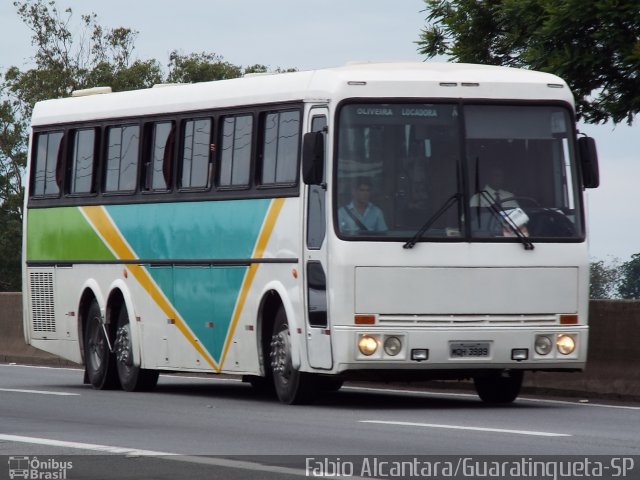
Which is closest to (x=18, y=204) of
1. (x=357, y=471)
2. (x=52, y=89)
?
(x=52, y=89)

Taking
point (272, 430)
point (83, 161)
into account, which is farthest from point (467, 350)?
point (83, 161)

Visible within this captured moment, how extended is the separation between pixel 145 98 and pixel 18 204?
6726cm

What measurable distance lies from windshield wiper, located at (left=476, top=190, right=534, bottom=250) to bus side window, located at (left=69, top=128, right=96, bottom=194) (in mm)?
6941

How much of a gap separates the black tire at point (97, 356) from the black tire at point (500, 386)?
542 cm

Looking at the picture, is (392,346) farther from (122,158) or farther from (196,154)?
(122,158)

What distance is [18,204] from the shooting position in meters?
88.8

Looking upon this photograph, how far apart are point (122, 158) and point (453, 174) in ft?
19.9

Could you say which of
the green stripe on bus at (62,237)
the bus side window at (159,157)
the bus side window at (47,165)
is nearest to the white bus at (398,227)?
the bus side window at (159,157)

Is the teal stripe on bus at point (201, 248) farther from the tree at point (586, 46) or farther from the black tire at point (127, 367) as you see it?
the tree at point (586, 46)

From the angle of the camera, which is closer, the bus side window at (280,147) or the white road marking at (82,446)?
the white road marking at (82,446)

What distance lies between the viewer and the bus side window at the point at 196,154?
68.3ft

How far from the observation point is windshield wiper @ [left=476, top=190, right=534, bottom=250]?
711 inches

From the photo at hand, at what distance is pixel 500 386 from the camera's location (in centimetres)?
1938

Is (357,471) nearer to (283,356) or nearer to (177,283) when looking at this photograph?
(283,356)
